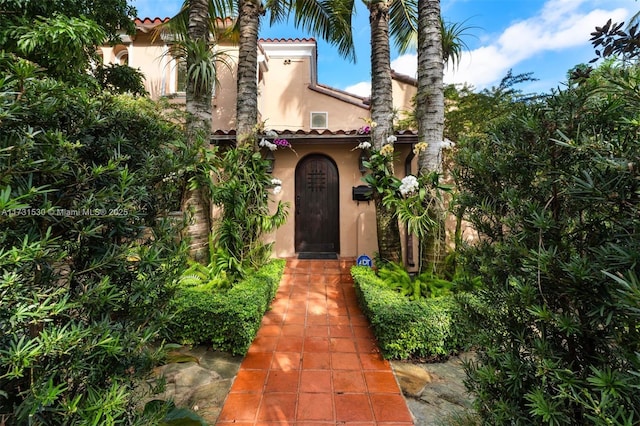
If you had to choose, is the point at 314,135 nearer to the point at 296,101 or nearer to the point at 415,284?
the point at 296,101

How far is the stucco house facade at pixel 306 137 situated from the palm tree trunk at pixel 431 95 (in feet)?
5.03

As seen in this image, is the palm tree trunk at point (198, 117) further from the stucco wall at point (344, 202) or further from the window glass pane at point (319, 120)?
the window glass pane at point (319, 120)

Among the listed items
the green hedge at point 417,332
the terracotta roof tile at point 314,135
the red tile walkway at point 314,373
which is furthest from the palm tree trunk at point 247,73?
the green hedge at point 417,332

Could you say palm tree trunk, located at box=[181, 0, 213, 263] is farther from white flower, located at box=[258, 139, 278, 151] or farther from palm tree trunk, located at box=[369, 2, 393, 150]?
palm tree trunk, located at box=[369, 2, 393, 150]

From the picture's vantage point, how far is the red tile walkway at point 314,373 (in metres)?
2.48

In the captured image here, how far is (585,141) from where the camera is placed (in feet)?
3.67

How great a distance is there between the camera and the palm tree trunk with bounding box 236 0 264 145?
17.3 ft

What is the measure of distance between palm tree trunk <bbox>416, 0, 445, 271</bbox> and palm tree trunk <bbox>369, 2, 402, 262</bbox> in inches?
26.7

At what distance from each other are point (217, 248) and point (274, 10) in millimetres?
5473

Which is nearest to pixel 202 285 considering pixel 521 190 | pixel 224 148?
pixel 224 148

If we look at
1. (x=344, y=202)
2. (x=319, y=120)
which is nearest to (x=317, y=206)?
(x=344, y=202)

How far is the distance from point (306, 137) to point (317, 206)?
5.76ft

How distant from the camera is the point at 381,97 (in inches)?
202
